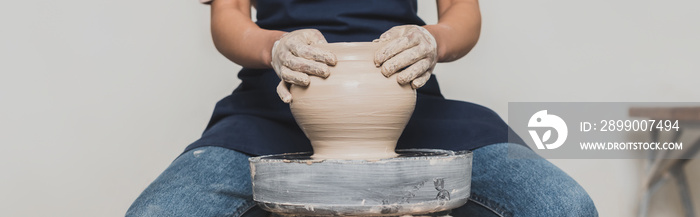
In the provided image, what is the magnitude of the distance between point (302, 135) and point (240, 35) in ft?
0.82

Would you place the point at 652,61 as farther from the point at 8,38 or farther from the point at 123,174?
the point at 8,38

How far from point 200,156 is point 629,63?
1829mm

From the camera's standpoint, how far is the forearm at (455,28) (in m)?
1.33

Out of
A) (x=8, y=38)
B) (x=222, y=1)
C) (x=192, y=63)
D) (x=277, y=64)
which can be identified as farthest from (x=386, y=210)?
(x=8, y=38)

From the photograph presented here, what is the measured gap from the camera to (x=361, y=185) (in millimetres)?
959

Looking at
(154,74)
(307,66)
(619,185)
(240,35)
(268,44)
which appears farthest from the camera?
(619,185)

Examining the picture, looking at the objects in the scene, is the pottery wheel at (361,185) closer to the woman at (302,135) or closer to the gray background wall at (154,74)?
the woman at (302,135)

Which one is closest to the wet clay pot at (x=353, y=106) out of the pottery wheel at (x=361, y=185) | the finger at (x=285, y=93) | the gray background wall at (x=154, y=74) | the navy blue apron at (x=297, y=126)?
the finger at (x=285, y=93)

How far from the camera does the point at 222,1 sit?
5.11ft

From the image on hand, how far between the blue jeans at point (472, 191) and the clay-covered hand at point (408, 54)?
0.98 ft

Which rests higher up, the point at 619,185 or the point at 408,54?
the point at 408,54

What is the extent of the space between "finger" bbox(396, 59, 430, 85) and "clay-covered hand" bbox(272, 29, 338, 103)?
110 mm

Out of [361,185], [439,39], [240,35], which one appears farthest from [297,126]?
[361,185]

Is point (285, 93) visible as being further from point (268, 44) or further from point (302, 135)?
point (302, 135)
